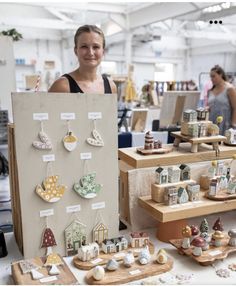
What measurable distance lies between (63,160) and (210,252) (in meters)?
0.55

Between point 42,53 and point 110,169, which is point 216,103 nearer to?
point 110,169

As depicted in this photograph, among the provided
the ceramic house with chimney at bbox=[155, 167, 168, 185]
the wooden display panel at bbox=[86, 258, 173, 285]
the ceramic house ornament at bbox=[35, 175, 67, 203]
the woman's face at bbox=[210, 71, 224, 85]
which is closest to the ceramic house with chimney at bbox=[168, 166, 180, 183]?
the ceramic house with chimney at bbox=[155, 167, 168, 185]

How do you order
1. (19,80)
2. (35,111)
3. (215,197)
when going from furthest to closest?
1. (19,80)
2. (215,197)
3. (35,111)

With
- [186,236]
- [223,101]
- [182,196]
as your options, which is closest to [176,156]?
[182,196]

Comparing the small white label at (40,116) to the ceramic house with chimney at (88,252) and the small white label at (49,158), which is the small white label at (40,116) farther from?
the ceramic house with chimney at (88,252)

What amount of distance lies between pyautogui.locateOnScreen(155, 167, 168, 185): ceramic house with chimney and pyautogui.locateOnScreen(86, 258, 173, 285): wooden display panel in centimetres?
27

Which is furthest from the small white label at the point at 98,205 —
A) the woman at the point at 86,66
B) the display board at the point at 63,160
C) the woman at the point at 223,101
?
the woman at the point at 223,101

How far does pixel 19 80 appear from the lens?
922cm

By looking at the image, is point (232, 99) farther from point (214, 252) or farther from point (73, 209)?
point (73, 209)

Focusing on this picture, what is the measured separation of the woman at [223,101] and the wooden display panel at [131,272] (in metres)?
1.80

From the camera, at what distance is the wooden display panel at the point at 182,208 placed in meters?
1.10

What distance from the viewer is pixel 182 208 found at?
1119 millimetres

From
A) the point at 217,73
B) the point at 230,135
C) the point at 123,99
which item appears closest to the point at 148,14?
the point at 123,99

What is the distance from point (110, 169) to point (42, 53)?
9208 millimetres
